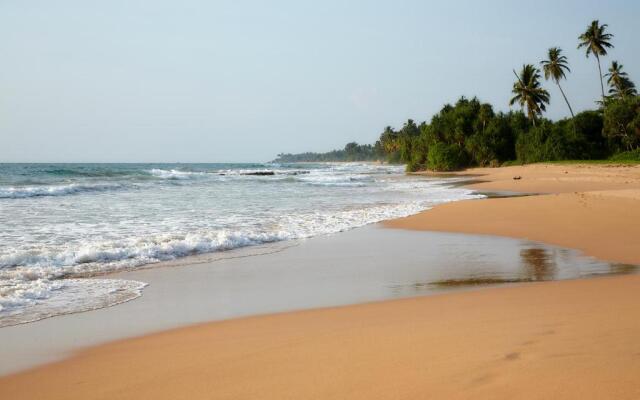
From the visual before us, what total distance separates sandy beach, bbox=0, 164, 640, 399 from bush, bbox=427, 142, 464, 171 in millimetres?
56460

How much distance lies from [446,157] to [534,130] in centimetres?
1056

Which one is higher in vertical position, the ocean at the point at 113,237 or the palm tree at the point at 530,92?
the palm tree at the point at 530,92

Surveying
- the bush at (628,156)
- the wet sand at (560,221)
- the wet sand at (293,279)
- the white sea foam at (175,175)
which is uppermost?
the bush at (628,156)

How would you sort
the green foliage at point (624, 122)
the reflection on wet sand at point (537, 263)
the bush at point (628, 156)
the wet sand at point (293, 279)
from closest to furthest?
the wet sand at point (293, 279), the reflection on wet sand at point (537, 263), the bush at point (628, 156), the green foliage at point (624, 122)

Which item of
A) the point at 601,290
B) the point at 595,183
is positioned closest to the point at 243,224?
the point at 601,290

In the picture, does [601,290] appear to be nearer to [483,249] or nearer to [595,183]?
[483,249]

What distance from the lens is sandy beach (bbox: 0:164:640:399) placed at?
10.6 ft

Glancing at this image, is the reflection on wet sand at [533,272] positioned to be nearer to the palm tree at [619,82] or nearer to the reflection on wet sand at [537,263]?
the reflection on wet sand at [537,263]

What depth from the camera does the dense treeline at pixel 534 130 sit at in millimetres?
48125

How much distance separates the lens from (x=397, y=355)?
150 inches

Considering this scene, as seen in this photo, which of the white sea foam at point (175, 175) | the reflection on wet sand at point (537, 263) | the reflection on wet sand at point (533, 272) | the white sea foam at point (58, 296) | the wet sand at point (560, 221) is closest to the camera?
the white sea foam at point (58, 296)

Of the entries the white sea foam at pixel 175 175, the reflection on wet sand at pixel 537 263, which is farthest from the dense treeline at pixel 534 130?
the reflection on wet sand at pixel 537 263

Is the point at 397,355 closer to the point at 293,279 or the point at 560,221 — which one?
the point at 293,279

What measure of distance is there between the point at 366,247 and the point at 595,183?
2232 cm
